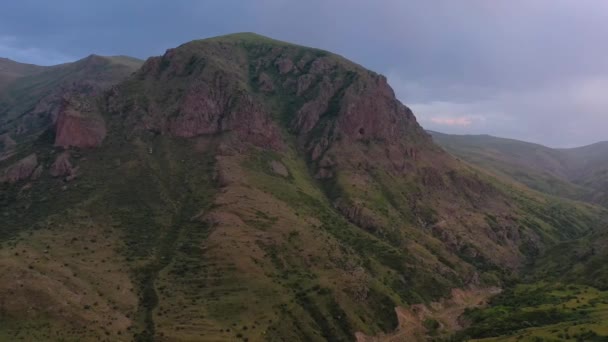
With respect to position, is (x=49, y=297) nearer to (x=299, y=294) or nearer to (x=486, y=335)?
(x=299, y=294)

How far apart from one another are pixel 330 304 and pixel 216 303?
3877cm

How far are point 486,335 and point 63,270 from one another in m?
136

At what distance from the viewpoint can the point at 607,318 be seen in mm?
164875

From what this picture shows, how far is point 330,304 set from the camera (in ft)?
625

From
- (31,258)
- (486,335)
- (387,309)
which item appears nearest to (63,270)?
(31,258)

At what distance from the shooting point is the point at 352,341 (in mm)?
179125

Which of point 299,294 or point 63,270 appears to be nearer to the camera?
point 63,270

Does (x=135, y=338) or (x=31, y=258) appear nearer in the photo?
(x=135, y=338)

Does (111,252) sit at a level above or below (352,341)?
above

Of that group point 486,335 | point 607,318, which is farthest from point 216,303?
point 607,318

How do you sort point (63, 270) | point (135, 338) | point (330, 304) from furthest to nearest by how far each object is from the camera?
point (330, 304), point (63, 270), point (135, 338)

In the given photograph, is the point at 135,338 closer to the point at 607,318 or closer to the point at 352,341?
the point at 352,341

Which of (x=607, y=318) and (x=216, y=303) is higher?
(x=607, y=318)

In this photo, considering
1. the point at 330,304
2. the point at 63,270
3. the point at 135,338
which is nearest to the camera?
the point at 135,338
